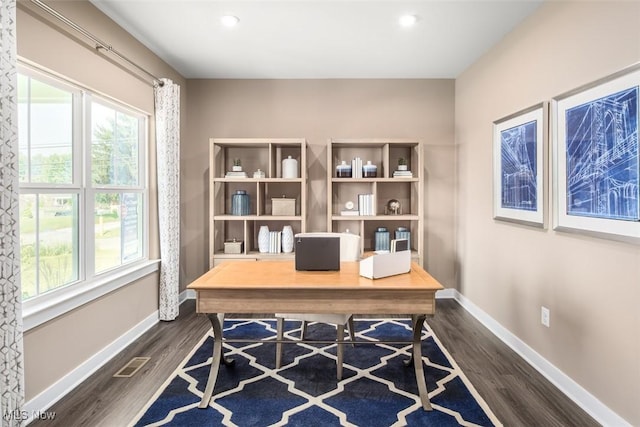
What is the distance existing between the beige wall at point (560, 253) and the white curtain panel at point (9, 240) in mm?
3017

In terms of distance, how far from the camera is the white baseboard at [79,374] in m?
2.09

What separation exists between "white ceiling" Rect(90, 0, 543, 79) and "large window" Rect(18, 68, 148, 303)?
790mm

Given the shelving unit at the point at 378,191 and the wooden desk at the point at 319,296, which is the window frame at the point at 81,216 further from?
the shelving unit at the point at 378,191

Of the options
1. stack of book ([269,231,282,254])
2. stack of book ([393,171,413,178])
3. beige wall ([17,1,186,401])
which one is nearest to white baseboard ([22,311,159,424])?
beige wall ([17,1,186,401])

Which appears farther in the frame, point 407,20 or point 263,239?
point 263,239

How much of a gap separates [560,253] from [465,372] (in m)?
1.02

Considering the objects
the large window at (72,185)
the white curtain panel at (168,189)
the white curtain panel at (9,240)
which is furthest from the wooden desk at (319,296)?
the white curtain panel at (168,189)

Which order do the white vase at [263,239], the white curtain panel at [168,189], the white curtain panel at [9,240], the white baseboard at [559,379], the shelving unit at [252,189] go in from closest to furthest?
the white curtain panel at [9,240], the white baseboard at [559,379], the white curtain panel at [168,189], the white vase at [263,239], the shelving unit at [252,189]

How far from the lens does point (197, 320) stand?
3639mm

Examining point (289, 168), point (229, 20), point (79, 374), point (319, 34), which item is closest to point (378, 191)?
point (289, 168)

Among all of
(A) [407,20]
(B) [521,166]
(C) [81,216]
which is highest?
(A) [407,20]

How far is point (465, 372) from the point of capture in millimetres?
2568

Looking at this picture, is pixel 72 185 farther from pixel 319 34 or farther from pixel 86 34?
pixel 319 34

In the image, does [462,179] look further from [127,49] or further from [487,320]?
[127,49]
